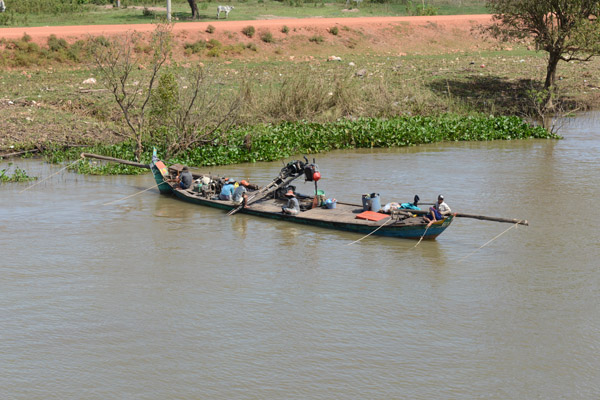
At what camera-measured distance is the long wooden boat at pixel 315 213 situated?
44.0ft

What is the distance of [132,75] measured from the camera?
29.7 meters

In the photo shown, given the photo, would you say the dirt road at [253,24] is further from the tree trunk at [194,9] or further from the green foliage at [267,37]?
the tree trunk at [194,9]

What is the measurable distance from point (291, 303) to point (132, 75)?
68.4 ft

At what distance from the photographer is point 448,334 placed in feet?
32.4

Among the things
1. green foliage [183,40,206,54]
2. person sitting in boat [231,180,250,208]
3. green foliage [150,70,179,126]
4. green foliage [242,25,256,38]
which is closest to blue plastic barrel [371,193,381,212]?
person sitting in boat [231,180,250,208]

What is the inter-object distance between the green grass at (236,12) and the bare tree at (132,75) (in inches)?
400

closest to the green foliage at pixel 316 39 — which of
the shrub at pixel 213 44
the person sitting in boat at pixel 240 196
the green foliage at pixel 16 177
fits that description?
the shrub at pixel 213 44

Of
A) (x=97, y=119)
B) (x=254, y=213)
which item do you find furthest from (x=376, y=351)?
(x=97, y=119)

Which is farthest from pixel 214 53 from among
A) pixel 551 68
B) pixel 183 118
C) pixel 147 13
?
pixel 551 68

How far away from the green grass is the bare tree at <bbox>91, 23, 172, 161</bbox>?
10.2 metres

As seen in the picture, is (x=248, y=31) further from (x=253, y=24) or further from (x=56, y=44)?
(x=56, y=44)

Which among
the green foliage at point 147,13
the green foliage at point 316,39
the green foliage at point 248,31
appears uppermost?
the green foliage at point 147,13

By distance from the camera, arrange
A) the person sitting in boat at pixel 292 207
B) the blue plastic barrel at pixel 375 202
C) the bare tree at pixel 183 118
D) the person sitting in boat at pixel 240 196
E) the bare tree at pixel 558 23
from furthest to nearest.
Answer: the bare tree at pixel 558 23 < the bare tree at pixel 183 118 < the person sitting in boat at pixel 240 196 < the person sitting in boat at pixel 292 207 < the blue plastic barrel at pixel 375 202

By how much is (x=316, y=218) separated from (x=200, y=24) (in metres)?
28.6
